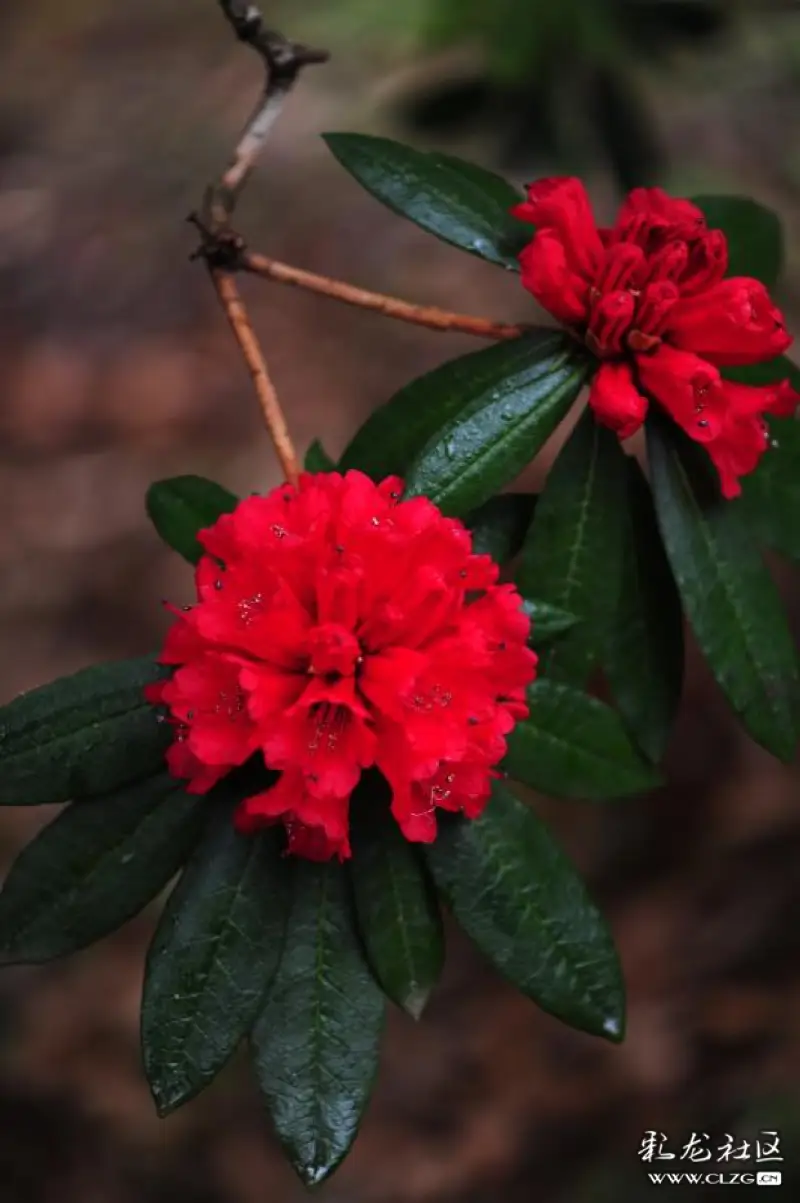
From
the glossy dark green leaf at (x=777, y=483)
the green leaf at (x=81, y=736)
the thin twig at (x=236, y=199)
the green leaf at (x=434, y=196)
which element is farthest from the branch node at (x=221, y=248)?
the glossy dark green leaf at (x=777, y=483)

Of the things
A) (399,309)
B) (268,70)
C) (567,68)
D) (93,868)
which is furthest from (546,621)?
(567,68)

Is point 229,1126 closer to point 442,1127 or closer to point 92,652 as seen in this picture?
point 442,1127

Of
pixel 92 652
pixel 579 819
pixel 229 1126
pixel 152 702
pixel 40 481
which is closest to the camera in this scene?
pixel 152 702

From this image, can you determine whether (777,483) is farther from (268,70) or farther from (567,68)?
(567,68)

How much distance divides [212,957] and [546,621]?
1.25 ft

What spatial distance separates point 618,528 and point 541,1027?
4.60 ft

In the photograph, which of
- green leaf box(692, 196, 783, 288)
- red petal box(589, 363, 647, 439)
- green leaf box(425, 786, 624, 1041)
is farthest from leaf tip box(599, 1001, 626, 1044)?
green leaf box(692, 196, 783, 288)

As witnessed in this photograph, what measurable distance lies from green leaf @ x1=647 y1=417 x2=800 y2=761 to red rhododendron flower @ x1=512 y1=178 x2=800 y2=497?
0.21 feet

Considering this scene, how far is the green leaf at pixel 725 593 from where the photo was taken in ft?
3.48

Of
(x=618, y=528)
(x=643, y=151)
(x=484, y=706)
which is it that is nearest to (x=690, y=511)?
(x=618, y=528)

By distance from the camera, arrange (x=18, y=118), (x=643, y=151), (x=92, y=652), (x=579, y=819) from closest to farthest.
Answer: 1. (x=643, y=151)
2. (x=579, y=819)
3. (x=92, y=652)
4. (x=18, y=118)

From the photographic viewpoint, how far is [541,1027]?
7.27 ft

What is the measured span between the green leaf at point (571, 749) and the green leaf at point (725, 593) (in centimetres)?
11

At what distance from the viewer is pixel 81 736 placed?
98 centimetres
